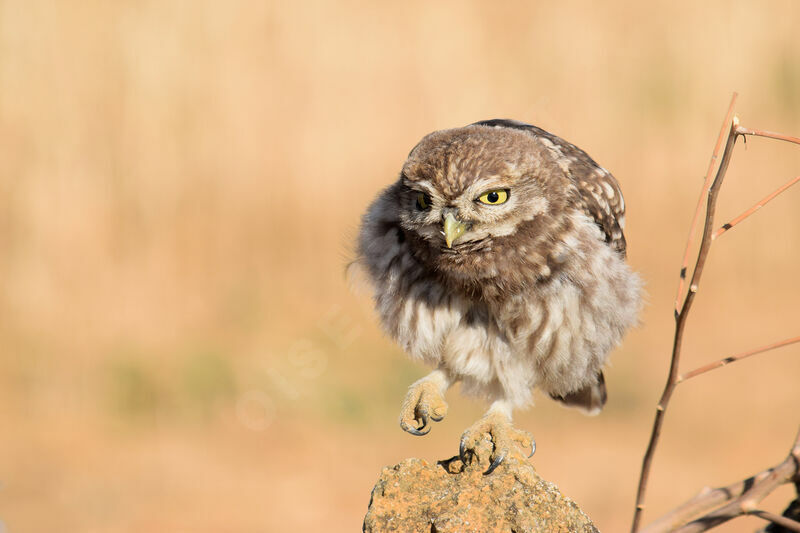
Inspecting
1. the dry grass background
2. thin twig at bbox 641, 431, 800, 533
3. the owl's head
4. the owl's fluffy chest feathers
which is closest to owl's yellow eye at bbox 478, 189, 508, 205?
the owl's head

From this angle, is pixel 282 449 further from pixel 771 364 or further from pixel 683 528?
pixel 683 528

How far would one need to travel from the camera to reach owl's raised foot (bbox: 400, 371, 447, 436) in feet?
11.1

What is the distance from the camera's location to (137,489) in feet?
22.8

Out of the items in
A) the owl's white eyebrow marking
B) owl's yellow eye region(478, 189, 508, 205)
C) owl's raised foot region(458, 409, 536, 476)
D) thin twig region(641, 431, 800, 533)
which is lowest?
thin twig region(641, 431, 800, 533)

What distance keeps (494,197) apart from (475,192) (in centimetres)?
11

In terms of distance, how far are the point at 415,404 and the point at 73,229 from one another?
4604mm

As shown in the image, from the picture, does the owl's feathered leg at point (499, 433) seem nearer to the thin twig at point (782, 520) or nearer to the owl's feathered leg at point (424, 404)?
the owl's feathered leg at point (424, 404)

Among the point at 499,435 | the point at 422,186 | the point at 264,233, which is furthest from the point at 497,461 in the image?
the point at 264,233

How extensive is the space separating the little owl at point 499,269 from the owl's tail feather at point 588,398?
0.25 metres

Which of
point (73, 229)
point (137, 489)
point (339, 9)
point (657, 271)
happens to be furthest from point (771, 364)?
point (73, 229)

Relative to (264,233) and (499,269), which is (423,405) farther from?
(264,233)

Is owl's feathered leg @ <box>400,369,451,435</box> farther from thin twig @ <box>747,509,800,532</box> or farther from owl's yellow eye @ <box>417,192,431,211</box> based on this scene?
thin twig @ <box>747,509,800,532</box>

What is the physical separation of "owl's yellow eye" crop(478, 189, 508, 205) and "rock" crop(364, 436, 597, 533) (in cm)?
86

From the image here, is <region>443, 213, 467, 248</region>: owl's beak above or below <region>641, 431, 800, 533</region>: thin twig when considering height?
above
